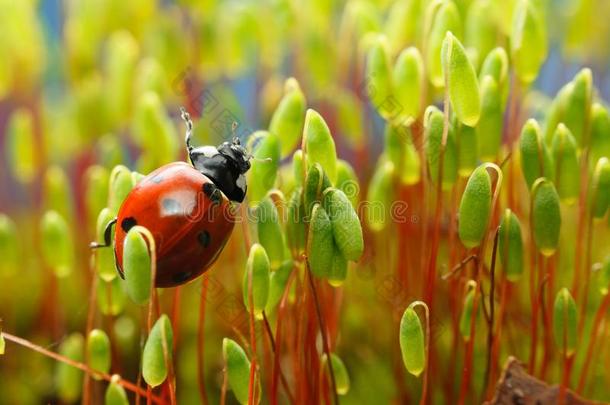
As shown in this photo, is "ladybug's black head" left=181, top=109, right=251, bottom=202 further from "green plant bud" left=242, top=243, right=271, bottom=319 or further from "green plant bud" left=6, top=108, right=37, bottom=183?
"green plant bud" left=6, top=108, right=37, bottom=183

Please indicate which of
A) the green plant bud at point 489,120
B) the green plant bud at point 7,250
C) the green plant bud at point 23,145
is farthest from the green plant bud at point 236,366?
the green plant bud at point 23,145

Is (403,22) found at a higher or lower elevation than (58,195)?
higher

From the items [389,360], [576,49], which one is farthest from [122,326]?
[576,49]

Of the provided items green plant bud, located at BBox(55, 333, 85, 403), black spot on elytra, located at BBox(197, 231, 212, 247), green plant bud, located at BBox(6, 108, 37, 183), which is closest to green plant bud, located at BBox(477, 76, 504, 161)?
black spot on elytra, located at BBox(197, 231, 212, 247)

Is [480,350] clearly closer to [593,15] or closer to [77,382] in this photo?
[77,382]

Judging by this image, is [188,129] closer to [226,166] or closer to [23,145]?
[226,166]

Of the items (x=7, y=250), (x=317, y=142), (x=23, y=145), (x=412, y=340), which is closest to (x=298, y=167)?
(x=317, y=142)
